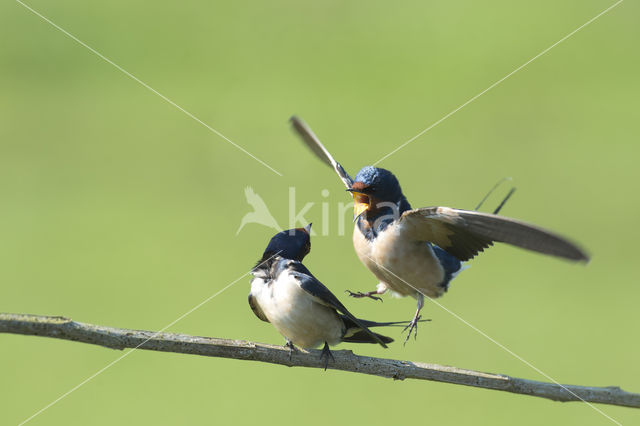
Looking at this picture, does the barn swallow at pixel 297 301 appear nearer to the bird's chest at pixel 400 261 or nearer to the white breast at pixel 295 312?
the white breast at pixel 295 312

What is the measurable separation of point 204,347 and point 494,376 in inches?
31.2

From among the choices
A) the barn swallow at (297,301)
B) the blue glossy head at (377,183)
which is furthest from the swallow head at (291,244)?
the blue glossy head at (377,183)

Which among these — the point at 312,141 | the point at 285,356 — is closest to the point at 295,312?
the point at 285,356

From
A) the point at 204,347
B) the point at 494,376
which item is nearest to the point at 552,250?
the point at 494,376

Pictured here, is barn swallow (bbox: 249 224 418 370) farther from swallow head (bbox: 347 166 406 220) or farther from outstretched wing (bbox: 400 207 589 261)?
outstretched wing (bbox: 400 207 589 261)

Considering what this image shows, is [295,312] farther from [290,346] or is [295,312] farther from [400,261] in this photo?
[400,261]

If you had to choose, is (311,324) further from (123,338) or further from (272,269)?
(123,338)

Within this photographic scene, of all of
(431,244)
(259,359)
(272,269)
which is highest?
(431,244)

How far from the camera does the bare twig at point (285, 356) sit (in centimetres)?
150

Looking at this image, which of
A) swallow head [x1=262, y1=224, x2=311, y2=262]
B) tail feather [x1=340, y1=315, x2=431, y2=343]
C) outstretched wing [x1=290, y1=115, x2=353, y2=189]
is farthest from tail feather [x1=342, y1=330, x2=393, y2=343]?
outstretched wing [x1=290, y1=115, x2=353, y2=189]

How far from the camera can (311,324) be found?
6.01 ft

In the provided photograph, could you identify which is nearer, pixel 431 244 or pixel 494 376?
pixel 494 376

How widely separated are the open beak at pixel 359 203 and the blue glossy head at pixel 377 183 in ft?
0.10

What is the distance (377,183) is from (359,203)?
109 mm
